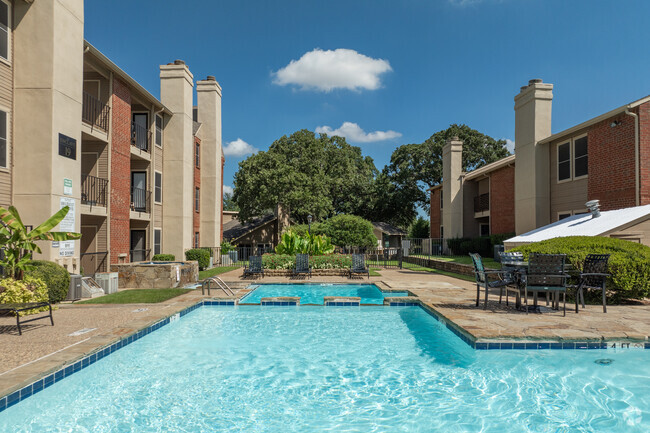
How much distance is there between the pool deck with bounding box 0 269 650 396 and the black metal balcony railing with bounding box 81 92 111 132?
29.9 ft

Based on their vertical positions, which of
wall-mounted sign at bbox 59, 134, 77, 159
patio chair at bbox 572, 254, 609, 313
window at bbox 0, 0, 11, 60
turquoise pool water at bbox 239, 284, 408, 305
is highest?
window at bbox 0, 0, 11, 60

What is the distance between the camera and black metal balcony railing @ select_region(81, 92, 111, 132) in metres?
15.9

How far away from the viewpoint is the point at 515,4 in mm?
16703

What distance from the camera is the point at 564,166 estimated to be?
1778 centimetres

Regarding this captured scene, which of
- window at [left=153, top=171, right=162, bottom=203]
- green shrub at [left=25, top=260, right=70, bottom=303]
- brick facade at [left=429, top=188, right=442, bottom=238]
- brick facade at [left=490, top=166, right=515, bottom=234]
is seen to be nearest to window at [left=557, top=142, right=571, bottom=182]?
brick facade at [left=490, top=166, right=515, bottom=234]

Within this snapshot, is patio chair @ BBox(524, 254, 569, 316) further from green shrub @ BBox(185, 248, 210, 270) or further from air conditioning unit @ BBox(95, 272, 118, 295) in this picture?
green shrub @ BBox(185, 248, 210, 270)

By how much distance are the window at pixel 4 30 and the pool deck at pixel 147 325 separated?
7798 millimetres

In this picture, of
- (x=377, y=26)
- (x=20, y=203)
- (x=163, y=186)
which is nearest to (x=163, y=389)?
(x=20, y=203)

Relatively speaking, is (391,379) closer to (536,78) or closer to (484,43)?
(536,78)

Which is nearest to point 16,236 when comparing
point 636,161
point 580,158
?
point 636,161

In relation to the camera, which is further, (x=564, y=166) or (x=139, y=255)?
(x=139, y=255)

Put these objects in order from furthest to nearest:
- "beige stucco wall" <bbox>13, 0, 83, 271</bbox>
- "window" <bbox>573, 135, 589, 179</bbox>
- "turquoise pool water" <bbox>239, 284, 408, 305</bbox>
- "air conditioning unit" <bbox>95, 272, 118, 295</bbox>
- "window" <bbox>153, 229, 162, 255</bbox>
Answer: "window" <bbox>153, 229, 162, 255</bbox> → "window" <bbox>573, 135, 589, 179</bbox> → "turquoise pool water" <bbox>239, 284, 408, 305</bbox> → "air conditioning unit" <bbox>95, 272, 118, 295</bbox> → "beige stucco wall" <bbox>13, 0, 83, 271</bbox>

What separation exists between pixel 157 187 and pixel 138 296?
37.7 feet

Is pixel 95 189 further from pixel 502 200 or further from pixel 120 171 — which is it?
pixel 502 200
